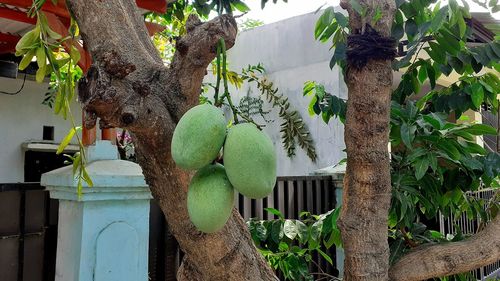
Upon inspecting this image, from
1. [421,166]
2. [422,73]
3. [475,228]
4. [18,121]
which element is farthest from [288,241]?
[18,121]

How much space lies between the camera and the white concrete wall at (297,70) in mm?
6676

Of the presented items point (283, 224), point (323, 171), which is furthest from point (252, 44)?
point (283, 224)

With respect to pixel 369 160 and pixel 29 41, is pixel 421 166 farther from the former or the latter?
pixel 29 41


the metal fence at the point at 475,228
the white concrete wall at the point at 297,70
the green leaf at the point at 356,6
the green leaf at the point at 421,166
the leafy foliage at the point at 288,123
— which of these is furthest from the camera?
the leafy foliage at the point at 288,123

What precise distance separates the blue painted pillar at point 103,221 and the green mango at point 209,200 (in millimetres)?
1367

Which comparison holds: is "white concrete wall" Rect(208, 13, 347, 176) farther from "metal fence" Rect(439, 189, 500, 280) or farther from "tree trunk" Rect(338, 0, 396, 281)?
"tree trunk" Rect(338, 0, 396, 281)

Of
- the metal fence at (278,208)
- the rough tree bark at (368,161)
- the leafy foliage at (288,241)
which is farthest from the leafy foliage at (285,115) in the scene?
the rough tree bark at (368,161)

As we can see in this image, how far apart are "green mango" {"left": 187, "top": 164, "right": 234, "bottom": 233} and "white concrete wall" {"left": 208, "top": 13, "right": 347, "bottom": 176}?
5.52 m

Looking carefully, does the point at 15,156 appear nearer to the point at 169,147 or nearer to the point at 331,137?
the point at 331,137

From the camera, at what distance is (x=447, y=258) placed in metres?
1.46

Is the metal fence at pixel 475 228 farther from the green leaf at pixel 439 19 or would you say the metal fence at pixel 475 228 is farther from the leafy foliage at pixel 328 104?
the green leaf at pixel 439 19

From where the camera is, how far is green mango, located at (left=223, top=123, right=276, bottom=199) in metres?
0.92

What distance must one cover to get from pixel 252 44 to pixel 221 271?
7.13 m

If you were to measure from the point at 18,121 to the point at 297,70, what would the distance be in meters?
4.15
